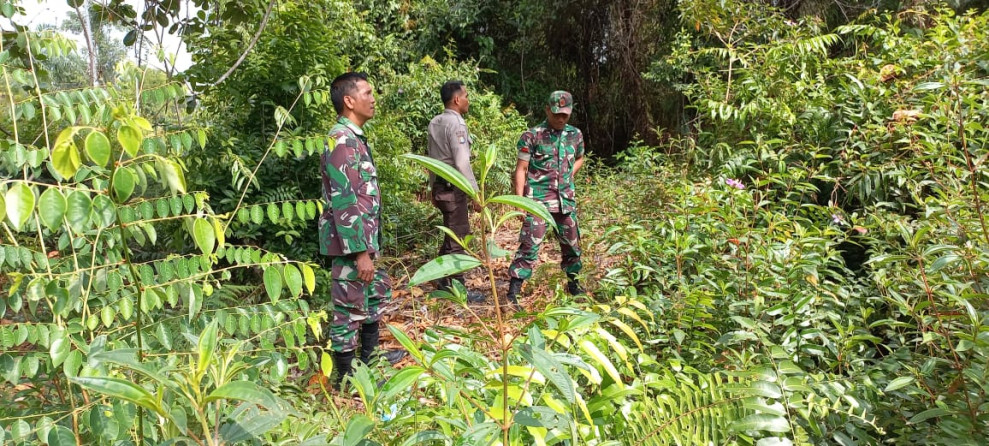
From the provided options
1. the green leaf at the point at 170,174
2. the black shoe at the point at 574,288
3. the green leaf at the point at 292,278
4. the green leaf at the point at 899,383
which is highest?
the green leaf at the point at 170,174

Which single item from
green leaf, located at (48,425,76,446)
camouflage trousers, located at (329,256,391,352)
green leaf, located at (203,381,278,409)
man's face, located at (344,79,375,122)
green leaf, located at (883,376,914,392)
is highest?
man's face, located at (344,79,375,122)

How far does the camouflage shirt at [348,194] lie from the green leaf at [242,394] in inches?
88.9

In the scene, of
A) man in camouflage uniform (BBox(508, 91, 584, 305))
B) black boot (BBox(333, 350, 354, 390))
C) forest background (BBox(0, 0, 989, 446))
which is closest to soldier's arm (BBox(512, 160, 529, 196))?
man in camouflage uniform (BBox(508, 91, 584, 305))

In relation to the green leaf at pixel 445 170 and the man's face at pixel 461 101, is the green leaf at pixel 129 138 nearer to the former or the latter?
the green leaf at pixel 445 170

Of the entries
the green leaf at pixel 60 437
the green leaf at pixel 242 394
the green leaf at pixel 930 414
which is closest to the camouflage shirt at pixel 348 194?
the green leaf at pixel 60 437

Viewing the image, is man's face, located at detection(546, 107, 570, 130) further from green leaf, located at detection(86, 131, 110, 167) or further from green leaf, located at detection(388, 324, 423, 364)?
green leaf, located at detection(86, 131, 110, 167)

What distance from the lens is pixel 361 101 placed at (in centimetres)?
321

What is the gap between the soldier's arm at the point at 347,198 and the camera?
3.04 metres

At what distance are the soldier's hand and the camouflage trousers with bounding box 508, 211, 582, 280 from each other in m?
1.18


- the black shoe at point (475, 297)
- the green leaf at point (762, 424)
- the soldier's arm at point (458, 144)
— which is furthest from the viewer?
the black shoe at point (475, 297)

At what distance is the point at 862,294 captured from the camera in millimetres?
2197

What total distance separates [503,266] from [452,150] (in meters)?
1.47

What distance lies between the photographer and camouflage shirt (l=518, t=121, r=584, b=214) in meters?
4.13

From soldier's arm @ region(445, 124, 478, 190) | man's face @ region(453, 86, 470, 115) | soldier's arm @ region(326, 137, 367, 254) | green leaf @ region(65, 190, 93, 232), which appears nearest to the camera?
green leaf @ region(65, 190, 93, 232)
